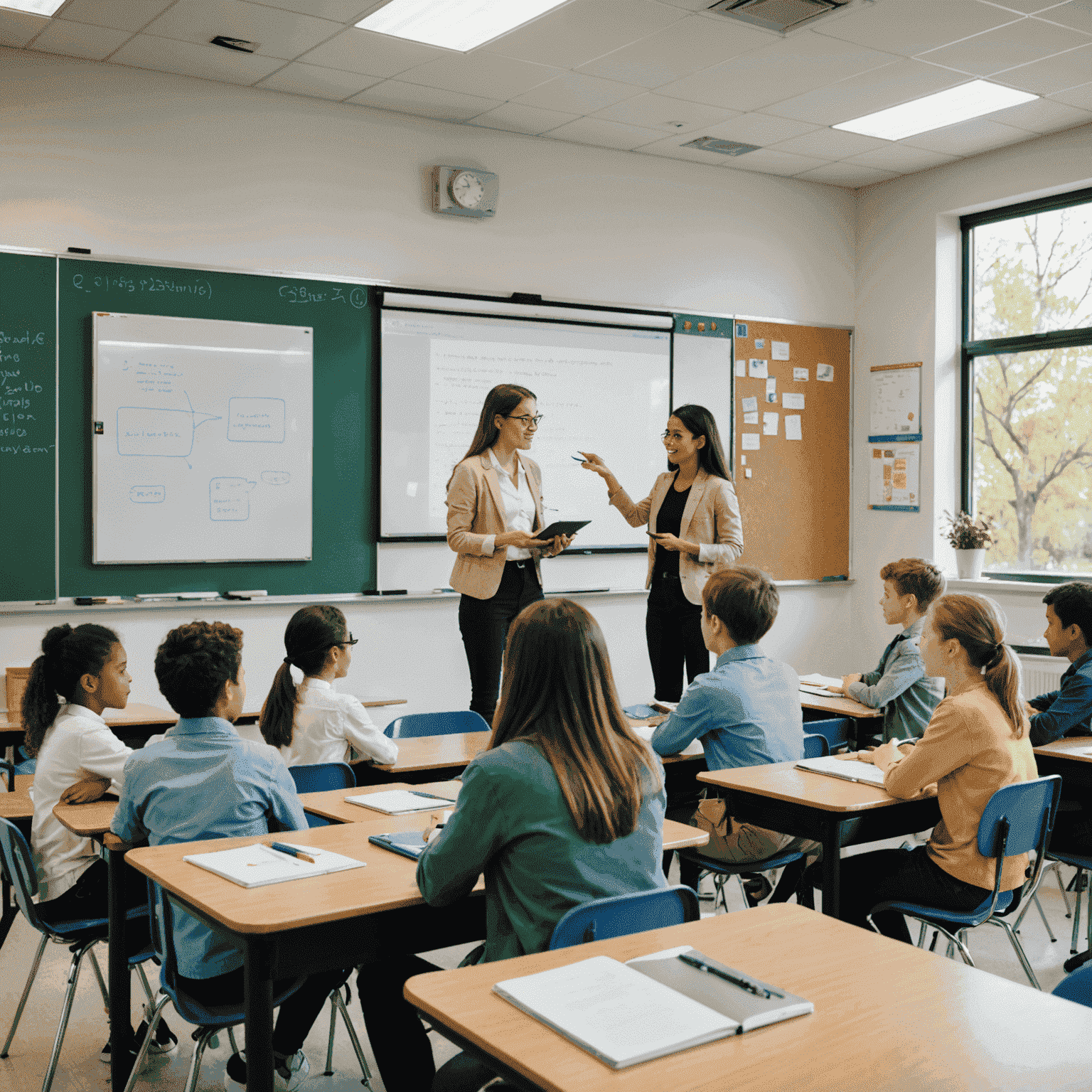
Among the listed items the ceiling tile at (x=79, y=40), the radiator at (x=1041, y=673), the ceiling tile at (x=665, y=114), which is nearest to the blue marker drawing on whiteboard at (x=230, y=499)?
the ceiling tile at (x=79, y=40)

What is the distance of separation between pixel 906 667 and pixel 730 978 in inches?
99.8

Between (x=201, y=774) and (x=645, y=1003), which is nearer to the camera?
(x=645, y=1003)

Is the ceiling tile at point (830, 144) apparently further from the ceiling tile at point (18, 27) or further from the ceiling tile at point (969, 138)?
the ceiling tile at point (18, 27)

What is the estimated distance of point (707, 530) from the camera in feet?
15.7

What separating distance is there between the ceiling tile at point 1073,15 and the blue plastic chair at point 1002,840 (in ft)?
10.0

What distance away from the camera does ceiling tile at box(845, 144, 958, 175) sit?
6207 millimetres

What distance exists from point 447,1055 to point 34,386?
10.6 ft

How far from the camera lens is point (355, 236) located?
5.39 m

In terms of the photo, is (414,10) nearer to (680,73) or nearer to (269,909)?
(680,73)

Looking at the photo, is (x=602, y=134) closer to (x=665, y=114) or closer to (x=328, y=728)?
(x=665, y=114)

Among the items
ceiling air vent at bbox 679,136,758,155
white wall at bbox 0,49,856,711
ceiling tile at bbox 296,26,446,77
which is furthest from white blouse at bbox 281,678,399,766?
ceiling air vent at bbox 679,136,758,155

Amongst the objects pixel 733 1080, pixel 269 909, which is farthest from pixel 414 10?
pixel 733 1080

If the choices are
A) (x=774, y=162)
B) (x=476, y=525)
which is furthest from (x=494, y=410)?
(x=774, y=162)

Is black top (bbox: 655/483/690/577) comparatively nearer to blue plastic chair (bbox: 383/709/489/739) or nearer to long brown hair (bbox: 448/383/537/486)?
long brown hair (bbox: 448/383/537/486)
